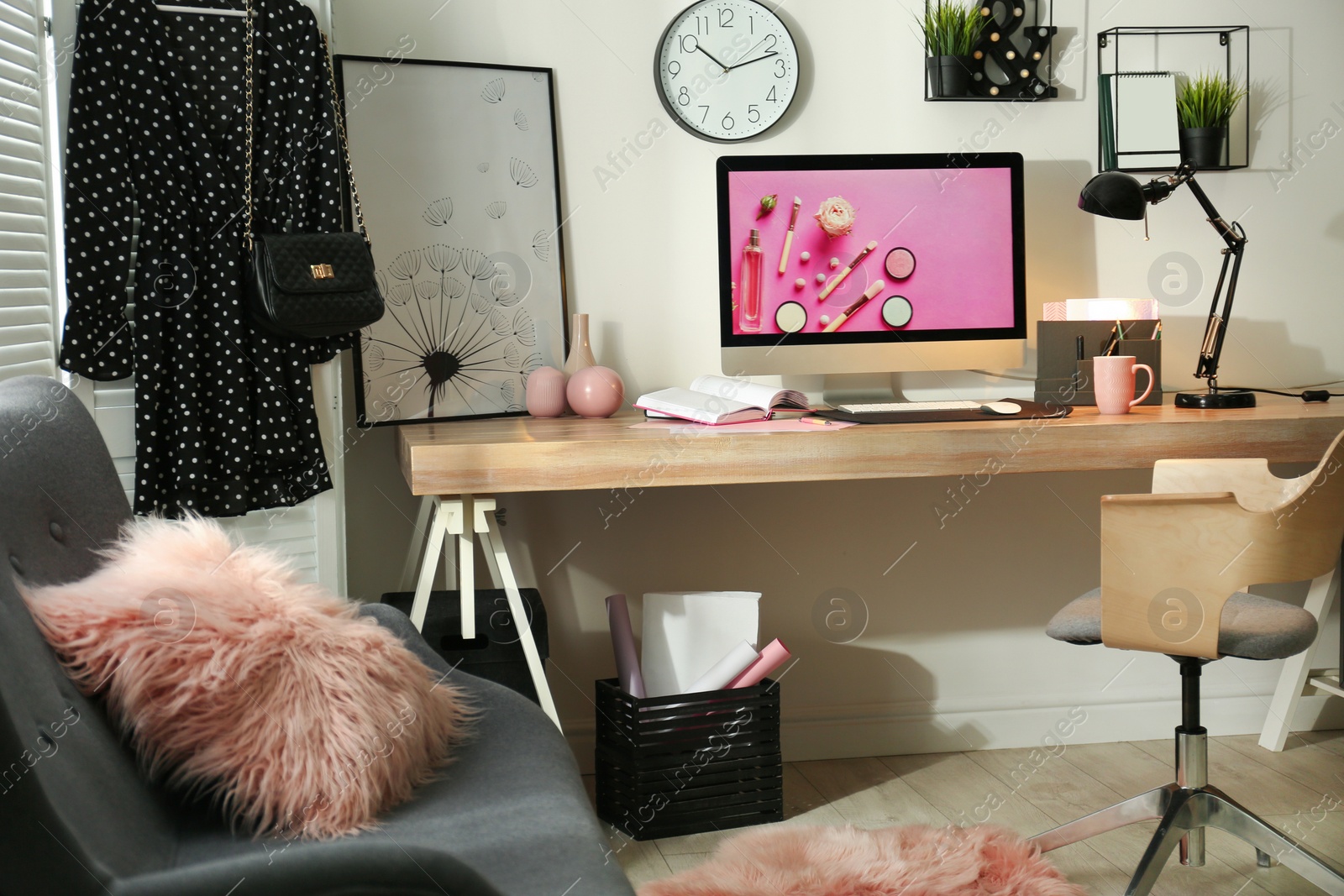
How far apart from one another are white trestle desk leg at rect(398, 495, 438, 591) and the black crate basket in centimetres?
51

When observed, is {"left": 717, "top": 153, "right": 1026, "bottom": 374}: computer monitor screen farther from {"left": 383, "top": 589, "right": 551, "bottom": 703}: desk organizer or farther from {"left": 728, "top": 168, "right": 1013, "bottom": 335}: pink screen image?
{"left": 383, "top": 589, "right": 551, "bottom": 703}: desk organizer

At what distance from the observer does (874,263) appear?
2.43 meters

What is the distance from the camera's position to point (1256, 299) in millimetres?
2717

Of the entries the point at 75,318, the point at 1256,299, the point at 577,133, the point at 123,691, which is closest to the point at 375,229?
the point at 577,133

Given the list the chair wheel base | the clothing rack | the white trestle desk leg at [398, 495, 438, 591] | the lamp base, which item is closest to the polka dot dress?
the clothing rack

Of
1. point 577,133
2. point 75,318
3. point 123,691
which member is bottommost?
point 123,691

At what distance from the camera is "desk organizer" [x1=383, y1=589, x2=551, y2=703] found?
210cm

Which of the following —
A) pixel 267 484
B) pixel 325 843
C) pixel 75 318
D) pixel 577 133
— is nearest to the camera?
pixel 325 843

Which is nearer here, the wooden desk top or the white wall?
the wooden desk top

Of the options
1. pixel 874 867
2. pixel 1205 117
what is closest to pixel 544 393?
pixel 874 867

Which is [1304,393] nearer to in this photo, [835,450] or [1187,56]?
[1187,56]

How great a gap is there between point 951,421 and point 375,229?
4.35ft

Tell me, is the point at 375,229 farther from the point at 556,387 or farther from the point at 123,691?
the point at 123,691

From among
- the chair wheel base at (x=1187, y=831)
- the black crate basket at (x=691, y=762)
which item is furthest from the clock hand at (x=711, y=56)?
the chair wheel base at (x=1187, y=831)
